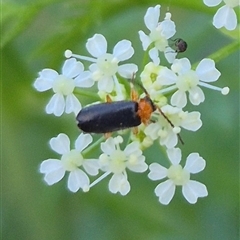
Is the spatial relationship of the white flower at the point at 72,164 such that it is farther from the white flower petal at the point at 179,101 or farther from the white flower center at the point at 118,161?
the white flower petal at the point at 179,101

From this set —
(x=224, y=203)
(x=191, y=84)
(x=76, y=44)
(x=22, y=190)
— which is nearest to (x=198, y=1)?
(x=191, y=84)

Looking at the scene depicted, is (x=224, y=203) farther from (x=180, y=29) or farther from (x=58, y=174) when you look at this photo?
(x=58, y=174)

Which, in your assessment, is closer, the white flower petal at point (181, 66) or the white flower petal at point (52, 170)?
the white flower petal at point (181, 66)

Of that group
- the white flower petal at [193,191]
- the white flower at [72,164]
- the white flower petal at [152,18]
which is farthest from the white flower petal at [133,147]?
the white flower petal at [152,18]

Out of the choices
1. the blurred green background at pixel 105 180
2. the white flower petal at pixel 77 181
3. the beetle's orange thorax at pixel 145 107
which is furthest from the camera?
the blurred green background at pixel 105 180

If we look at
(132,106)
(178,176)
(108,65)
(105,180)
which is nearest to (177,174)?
(178,176)
